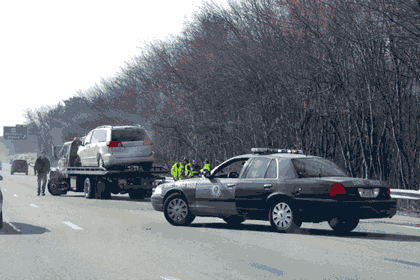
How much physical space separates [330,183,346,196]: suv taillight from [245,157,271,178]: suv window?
1.64 meters

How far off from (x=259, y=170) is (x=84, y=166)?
1418cm

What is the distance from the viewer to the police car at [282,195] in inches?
439

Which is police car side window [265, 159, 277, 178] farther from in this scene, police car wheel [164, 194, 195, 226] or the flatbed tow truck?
the flatbed tow truck

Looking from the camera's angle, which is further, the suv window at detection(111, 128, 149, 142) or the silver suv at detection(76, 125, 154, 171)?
the suv window at detection(111, 128, 149, 142)

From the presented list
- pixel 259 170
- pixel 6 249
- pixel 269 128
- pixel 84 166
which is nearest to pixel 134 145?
pixel 84 166

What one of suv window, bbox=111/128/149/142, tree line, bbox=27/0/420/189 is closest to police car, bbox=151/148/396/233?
tree line, bbox=27/0/420/189

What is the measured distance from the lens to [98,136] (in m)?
24.0

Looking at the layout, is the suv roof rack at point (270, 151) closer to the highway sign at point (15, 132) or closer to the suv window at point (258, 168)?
the suv window at point (258, 168)

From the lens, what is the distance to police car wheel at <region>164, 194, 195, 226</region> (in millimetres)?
13195

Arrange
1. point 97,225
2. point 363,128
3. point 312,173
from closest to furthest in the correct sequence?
point 312,173 < point 97,225 < point 363,128

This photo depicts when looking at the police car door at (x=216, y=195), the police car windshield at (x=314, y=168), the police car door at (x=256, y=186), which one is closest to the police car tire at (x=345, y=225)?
the police car windshield at (x=314, y=168)

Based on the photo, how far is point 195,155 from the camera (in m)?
32.6

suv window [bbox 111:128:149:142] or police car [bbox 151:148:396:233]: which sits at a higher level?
suv window [bbox 111:128:149:142]

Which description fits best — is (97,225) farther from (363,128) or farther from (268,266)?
(363,128)
